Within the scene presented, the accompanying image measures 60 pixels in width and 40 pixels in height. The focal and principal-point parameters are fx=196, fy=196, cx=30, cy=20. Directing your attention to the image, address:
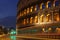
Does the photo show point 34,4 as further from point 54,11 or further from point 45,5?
point 54,11

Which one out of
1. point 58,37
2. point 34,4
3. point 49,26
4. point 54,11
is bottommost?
point 58,37

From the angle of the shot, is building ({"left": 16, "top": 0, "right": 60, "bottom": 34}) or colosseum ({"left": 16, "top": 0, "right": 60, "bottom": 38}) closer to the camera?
colosseum ({"left": 16, "top": 0, "right": 60, "bottom": 38})

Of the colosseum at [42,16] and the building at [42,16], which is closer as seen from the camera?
the colosseum at [42,16]

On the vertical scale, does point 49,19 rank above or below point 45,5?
below

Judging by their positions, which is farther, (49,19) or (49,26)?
(49,19)

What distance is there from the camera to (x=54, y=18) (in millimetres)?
32500

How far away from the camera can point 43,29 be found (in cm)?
3284

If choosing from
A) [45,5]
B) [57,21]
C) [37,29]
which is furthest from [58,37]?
[45,5]

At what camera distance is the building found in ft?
104

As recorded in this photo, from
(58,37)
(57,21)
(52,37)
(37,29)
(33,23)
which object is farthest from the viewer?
(33,23)

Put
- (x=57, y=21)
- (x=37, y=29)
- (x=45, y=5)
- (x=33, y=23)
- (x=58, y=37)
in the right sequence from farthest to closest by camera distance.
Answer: (x=33, y=23)
(x=45, y=5)
(x=37, y=29)
(x=57, y=21)
(x=58, y=37)

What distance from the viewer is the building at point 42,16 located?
31719mm

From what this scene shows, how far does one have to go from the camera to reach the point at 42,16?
1437 inches

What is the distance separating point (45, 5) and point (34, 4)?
4.74 metres
